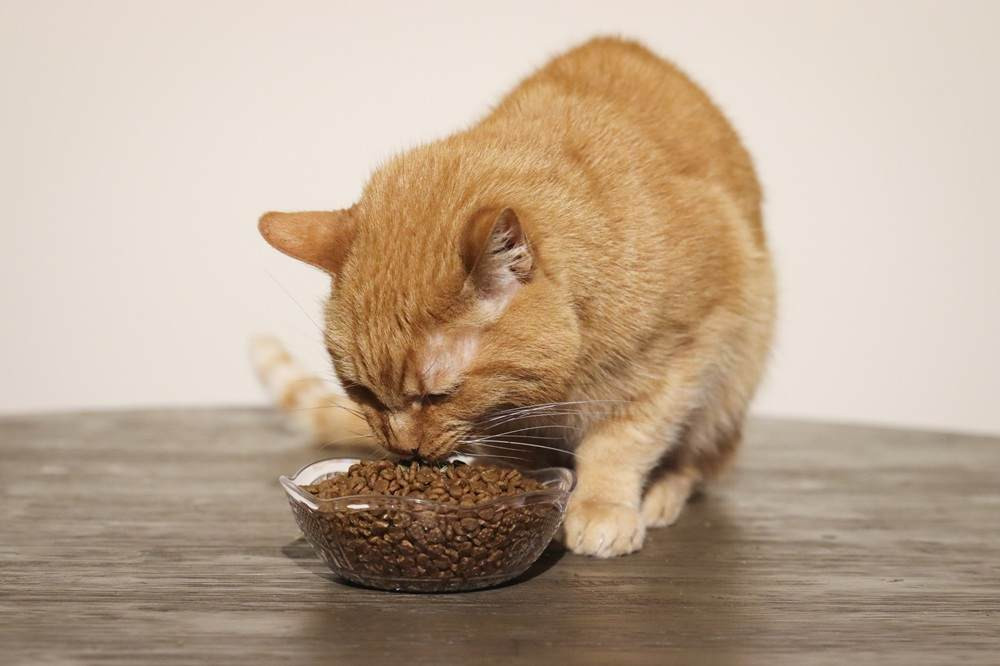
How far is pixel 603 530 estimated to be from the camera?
5.91ft

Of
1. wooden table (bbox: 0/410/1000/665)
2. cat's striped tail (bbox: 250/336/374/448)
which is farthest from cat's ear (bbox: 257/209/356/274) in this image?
cat's striped tail (bbox: 250/336/374/448)

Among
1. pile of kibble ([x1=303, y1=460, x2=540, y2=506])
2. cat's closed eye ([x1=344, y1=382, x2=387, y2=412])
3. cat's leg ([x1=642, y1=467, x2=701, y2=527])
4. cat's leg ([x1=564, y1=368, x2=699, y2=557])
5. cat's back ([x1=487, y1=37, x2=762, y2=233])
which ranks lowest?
cat's leg ([x1=642, y1=467, x2=701, y2=527])

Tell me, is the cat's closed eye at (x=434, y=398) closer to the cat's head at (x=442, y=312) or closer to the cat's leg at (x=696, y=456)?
the cat's head at (x=442, y=312)

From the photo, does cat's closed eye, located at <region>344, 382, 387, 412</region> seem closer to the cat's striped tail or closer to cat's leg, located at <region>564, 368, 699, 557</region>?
cat's leg, located at <region>564, 368, 699, 557</region>

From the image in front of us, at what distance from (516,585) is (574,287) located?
44 cm

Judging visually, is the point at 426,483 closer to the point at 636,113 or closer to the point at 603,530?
the point at 603,530

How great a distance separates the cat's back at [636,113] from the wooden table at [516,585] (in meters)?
0.62

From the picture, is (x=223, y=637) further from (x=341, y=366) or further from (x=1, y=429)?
(x=1, y=429)

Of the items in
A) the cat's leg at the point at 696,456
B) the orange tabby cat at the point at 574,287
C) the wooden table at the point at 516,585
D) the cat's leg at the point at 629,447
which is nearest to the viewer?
the wooden table at the point at 516,585

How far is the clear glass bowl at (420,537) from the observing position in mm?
1506

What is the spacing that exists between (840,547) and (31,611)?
3.86ft

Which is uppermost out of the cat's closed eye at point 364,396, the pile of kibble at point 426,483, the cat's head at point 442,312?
the cat's head at point 442,312

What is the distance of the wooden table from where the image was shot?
134 centimetres

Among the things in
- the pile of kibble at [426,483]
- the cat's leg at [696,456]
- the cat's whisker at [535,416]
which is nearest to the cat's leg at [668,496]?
the cat's leg at [696,456]
